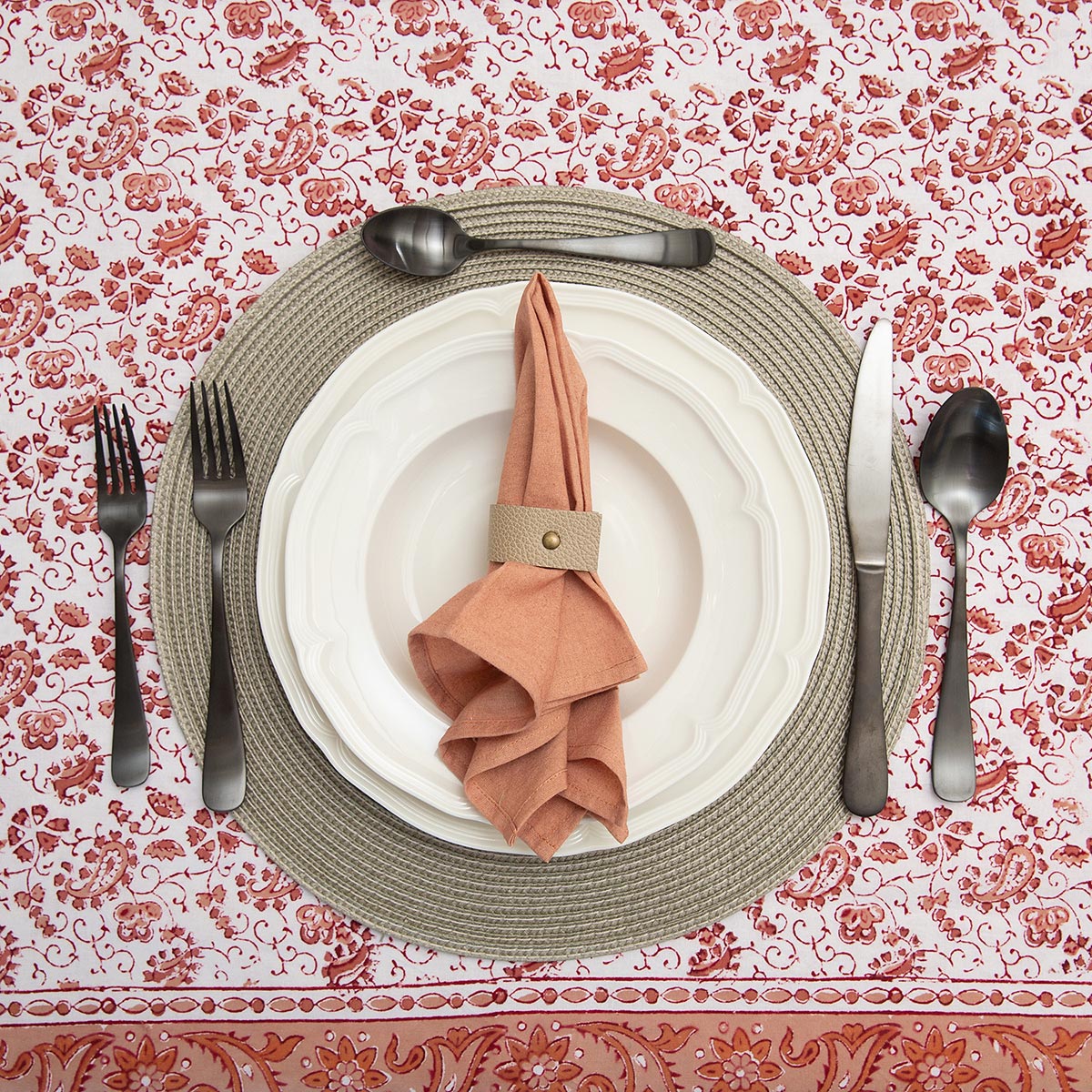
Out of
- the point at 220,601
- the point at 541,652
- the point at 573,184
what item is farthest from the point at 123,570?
the point at 573,184

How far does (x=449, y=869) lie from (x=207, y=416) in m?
0.40

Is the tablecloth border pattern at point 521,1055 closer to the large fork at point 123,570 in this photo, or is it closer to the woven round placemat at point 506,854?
the woven round placemat at point 506,854

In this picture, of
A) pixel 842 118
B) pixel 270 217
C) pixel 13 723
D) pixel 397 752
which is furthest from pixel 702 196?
pixel 13 723

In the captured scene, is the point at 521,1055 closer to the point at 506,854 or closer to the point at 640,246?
the point at 506,854

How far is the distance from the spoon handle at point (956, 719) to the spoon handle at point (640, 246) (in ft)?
1.02

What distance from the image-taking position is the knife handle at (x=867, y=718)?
639 mm

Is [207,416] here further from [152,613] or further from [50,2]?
[50,2]

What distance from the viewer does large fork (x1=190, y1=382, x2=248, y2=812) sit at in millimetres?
642

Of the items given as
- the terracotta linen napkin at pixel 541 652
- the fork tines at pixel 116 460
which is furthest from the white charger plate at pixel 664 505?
the fork tines at pixel 116 460

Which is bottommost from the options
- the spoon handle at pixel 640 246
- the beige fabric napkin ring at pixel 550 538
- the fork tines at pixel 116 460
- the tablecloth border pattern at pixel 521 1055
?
the tablecloth border pattern at pixel 521 1055

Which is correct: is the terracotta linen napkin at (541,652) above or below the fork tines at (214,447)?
below

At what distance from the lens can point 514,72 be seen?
69 cm

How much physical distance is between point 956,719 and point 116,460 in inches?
27.8

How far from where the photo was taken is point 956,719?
25.9 inches
